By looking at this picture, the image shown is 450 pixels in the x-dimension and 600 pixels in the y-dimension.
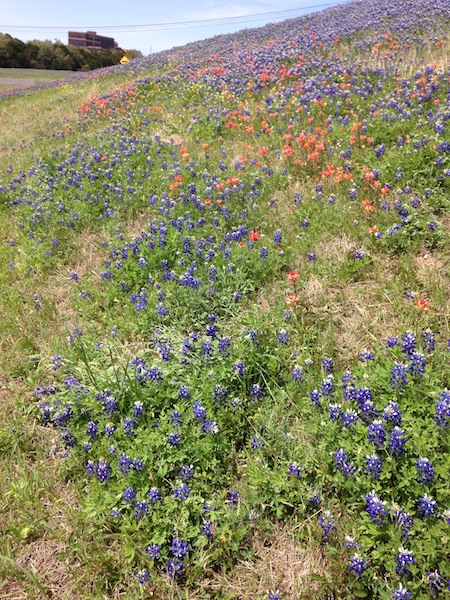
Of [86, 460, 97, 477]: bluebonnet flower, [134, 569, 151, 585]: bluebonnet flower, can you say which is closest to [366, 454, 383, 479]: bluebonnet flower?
[134, 569, 151, 585]: bluebonnet flower

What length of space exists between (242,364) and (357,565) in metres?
1.74

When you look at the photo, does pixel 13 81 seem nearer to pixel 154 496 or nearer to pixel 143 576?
pixel 154 496

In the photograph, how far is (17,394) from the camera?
4.18 metres

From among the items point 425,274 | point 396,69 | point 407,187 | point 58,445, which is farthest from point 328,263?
point 396,69

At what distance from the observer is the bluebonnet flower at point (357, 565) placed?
243 cm

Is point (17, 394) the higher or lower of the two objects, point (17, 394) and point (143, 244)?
the lower

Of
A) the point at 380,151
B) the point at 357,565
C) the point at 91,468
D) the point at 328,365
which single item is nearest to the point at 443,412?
the point at 328,365

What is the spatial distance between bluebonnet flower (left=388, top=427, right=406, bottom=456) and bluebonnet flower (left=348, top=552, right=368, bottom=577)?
27.1 inches

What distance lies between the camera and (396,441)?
270cm

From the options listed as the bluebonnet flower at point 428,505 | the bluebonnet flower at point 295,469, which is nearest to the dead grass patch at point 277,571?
the bluebonnet flower at point 295,469

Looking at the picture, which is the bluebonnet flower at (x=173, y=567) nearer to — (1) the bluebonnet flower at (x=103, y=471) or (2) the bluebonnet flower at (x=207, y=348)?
(1) the bluebonnet flower at (x=103, y=471)

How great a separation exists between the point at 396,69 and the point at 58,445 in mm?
9775

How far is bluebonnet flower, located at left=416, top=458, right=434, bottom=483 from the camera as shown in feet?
8.38

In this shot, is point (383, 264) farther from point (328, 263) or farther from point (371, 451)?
point (371, 451)
